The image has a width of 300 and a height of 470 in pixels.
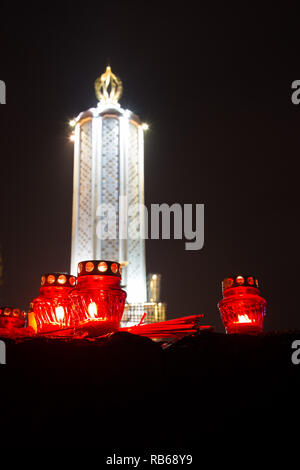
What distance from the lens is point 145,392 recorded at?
3.76ft

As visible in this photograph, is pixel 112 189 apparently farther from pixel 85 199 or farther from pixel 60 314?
pixel 60 314

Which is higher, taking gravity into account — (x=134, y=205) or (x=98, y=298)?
(x=134, y=205)

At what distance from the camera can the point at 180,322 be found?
1517mm

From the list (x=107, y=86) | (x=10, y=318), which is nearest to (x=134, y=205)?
(x=107, y=86)

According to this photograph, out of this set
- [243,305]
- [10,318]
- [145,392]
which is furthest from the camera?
[10,318]

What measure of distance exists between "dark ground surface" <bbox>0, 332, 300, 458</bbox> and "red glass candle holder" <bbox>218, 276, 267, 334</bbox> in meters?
0.66

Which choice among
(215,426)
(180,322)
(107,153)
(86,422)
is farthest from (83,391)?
(107,153)

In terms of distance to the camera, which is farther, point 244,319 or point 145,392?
point 244,319

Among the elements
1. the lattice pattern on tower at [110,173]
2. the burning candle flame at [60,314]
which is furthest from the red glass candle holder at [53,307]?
the lattice pattern on tower at [110,173]

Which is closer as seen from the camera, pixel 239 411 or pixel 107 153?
pixel 239 411

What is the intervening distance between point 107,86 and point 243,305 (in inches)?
386

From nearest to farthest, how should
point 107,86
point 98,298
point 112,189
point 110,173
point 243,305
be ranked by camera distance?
point 98,298 → point 243,305 → point 112,189 → point 110,173 → point 107,86
